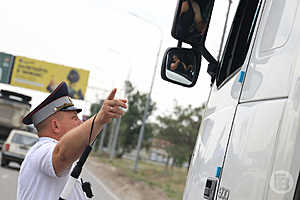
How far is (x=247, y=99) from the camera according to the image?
Answer: 7.99ft

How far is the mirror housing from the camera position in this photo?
132 inches

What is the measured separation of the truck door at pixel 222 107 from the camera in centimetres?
266

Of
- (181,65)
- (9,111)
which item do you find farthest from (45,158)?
(9,111)

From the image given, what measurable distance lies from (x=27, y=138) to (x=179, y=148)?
2233cm

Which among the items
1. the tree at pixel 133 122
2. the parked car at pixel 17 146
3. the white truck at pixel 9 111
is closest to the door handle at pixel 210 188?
the parked car at pixel 17 146

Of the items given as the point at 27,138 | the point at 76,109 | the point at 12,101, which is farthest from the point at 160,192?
the point at 76,109

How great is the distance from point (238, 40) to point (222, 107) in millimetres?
440

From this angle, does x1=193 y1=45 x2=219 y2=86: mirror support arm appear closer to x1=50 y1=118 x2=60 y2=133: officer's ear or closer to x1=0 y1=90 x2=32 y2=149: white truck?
x1=50 y1=118 x2=60 y2=133: officer's ear

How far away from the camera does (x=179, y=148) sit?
1651 inches

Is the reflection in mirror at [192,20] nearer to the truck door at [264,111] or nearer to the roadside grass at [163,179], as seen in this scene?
the truck door at [264,111]

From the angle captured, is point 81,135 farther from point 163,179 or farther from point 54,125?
point 163,179

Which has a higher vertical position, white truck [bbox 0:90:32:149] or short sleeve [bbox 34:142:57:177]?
short sleeve [bbox 34:142:57:177]

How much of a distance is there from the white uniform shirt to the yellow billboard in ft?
142

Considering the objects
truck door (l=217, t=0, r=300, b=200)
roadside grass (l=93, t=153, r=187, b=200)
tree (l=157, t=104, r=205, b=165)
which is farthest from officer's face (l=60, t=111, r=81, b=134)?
tree (l=157, t=104, r=205, b=165)
